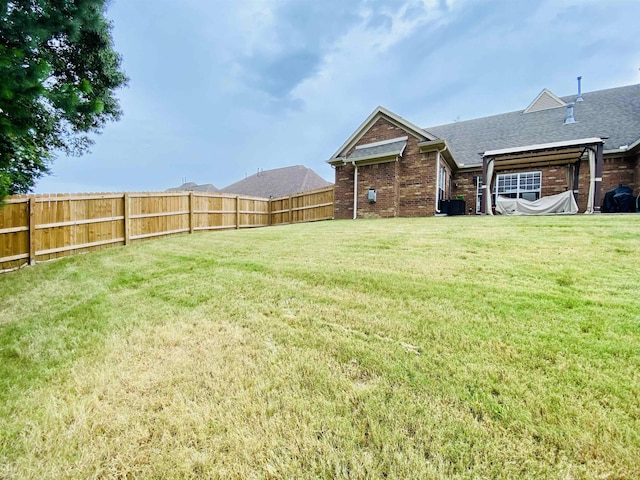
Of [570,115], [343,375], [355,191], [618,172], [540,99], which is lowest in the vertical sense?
[343,375]

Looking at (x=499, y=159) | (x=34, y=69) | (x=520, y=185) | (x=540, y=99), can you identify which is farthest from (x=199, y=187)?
(x=34, y=69)

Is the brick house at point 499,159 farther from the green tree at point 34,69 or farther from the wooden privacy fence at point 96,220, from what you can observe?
the green tree at point 34,69

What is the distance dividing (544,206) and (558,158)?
7.92ft

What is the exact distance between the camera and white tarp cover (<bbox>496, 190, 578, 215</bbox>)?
10.7 meters

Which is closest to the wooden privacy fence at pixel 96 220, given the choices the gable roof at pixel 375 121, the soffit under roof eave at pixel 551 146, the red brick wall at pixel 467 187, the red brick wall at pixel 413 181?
the gable roof at pixel 375 121

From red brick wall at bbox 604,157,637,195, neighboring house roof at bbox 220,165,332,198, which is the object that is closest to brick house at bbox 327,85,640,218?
red brick wall at bbox 604,157,637,195

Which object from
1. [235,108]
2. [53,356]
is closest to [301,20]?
[235,108]

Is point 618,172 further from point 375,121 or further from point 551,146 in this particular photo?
point 375,121

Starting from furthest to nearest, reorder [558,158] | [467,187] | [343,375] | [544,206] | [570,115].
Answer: [467,187] < [570,115] < [558,158] < [544,206] < [343,375]

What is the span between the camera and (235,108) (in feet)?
73.3

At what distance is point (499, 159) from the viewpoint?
1209 centimetres

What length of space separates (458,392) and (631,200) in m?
13.5

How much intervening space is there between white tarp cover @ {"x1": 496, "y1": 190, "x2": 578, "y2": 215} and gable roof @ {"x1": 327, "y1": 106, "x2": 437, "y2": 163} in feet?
13.5

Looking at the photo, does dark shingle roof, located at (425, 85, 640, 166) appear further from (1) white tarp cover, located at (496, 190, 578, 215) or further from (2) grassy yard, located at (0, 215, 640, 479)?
(2) grassy yard, located at (0, 215, 640, 479)
